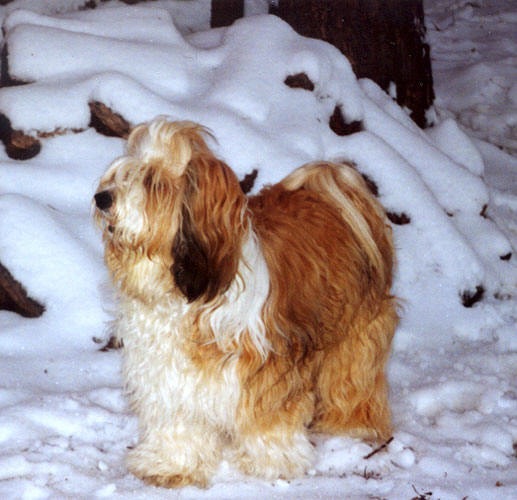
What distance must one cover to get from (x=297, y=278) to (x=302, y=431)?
2.16 ft

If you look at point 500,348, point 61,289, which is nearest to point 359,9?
point 500,348

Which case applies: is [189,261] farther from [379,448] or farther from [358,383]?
[379,448]

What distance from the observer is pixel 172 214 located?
272 centimetres

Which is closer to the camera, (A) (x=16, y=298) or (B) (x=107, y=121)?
(A) (x=16, y=298)

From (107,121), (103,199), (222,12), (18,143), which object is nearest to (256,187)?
(107,121)

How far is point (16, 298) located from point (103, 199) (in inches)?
74.0

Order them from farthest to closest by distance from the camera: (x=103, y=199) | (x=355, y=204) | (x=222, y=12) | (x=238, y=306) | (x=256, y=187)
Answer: (x=222, y=12), (x=256, y=187), (x=355, y=204), (x=238, y=306), (x=103, y=199)

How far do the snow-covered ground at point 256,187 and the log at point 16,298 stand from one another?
60 millimetres

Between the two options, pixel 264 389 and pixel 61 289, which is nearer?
pixel 264 389

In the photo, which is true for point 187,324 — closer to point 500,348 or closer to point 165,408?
point 165,408

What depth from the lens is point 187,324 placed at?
2936 millimetres

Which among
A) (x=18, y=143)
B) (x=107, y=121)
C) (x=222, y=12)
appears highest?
(x=222, y=12)

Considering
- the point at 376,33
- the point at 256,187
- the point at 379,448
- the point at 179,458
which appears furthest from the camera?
the point at 376,33

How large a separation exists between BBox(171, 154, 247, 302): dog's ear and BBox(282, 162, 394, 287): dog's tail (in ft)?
2.32
